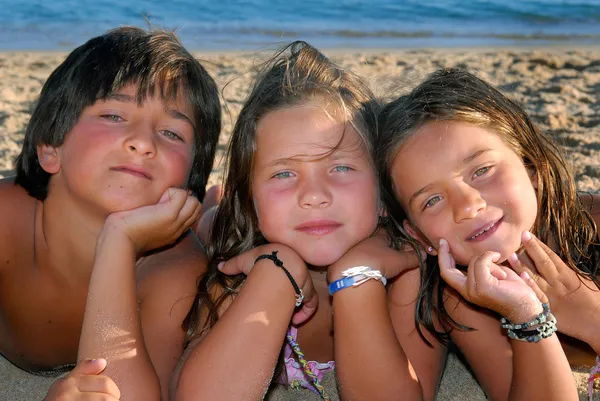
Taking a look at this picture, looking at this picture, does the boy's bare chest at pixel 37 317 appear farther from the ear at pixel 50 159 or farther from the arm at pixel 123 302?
the arm at pixel 123 302

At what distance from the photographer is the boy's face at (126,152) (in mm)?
2736

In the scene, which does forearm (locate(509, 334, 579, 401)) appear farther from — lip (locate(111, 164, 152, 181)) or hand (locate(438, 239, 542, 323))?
lip (locate(111, 164, 152, 181))

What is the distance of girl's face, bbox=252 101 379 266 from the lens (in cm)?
268

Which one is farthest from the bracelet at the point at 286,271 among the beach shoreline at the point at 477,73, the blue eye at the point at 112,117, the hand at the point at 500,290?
the beach shoreline at the point at 477,73

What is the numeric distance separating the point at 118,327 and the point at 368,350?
2.80 feet

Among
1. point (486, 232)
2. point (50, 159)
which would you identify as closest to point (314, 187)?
point (486, 232)

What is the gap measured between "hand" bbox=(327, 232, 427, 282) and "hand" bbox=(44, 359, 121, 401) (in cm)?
84

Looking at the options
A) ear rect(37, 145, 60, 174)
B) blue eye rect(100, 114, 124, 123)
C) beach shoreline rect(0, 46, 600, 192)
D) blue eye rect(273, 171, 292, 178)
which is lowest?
beach shoreline rect(0, 46, 600, 192)

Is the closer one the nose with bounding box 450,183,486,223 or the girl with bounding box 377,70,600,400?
the girl with bounding box 377,70,600,400

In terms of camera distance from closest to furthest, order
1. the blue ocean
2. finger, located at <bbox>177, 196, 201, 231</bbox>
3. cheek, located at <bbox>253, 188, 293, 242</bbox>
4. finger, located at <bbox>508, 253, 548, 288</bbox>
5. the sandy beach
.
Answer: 1. finger, located at <bbox>508, 253, 548, 288</bbox>
2. cheek, located at <bbox>253, 188, 293, 242</bbox>
3. finger, located at <bbox>177, 196, 201, 231</bbox>
4. the sandy beach
5. the blue ocean

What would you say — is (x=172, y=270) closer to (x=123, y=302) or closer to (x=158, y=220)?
(x=158, y=220)

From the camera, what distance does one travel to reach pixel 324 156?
271cm

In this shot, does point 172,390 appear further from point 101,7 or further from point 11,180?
point 101,7

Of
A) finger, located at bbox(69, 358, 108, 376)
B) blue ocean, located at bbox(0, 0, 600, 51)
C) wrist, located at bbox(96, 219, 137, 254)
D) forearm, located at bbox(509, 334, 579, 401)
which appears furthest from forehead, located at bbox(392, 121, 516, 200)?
blue ocean, located at bbox(0, 0, 600, 51)
